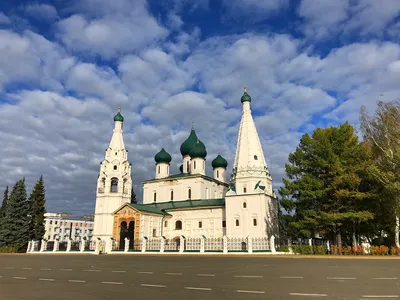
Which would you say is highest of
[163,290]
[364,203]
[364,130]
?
[364,130]

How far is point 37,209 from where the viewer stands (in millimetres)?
40000

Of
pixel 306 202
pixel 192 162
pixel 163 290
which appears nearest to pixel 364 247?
pixel 306 202

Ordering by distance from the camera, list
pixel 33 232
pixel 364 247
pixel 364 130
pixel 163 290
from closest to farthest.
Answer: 1. pixel 163 290
2. pixel 364 247
3. pixel 364 130
4. pixel 33 232

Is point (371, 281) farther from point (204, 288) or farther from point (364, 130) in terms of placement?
point (364, 130)

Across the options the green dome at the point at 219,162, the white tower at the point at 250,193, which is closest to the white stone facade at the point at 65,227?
the green dome at the point at 219,162

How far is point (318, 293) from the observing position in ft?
23.6

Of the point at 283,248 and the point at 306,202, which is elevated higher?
the point at 306,202

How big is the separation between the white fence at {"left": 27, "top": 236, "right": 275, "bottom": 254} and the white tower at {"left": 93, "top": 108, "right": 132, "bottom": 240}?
2933 mm

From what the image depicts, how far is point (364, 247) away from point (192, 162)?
24669mm

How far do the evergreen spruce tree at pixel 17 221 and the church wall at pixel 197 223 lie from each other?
1524 cm

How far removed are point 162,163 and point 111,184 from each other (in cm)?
800

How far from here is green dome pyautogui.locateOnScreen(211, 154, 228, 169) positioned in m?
46.2

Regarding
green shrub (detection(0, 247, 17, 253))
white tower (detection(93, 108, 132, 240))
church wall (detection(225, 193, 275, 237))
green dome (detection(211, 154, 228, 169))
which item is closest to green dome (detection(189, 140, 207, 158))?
green dome (detection(211, 154, 228, 169))

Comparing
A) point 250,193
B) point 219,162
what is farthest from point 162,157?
point 250,193
